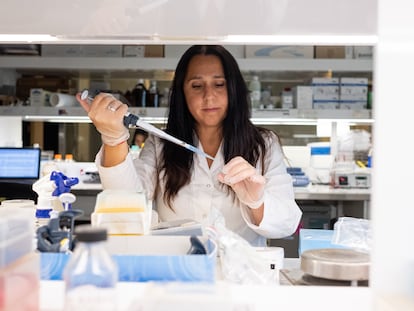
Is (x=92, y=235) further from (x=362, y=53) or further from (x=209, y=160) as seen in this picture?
(x=362, y=53)

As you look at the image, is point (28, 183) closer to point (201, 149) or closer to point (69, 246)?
point (201, 149)

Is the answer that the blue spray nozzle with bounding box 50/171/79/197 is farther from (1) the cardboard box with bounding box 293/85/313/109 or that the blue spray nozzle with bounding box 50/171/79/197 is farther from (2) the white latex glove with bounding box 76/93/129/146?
(1) the cardboard box with bounding box 293/85/313/109

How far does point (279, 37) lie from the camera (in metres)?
0.91

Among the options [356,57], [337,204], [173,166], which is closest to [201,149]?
[173,166]

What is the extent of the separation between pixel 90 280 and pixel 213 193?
1.02 metres

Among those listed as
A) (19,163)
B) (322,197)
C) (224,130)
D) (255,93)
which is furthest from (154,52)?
(224,130)

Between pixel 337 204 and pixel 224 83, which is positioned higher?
pixel 224 83

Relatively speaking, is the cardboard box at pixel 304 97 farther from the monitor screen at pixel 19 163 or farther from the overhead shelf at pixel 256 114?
the monitor screen at pixel 19 163

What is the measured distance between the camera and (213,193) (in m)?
1.58

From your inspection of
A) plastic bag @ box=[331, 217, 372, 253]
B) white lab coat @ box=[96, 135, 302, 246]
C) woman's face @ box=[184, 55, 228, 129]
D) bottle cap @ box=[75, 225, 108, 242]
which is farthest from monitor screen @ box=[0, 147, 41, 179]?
bottle cap @ box=[75, 225, 108, 242]

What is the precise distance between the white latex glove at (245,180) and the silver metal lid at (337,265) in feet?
0.98

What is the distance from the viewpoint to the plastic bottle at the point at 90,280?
22.4 inches

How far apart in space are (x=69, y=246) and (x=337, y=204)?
3288mm

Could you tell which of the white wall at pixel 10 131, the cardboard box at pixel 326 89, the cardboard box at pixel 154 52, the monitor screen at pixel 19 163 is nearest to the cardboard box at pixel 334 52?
the cardboard box at pixel 326 89
